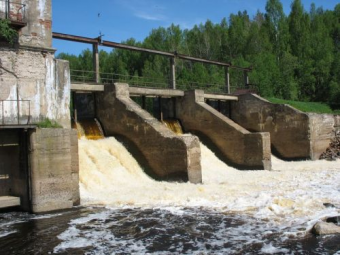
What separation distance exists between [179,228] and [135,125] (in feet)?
25.0

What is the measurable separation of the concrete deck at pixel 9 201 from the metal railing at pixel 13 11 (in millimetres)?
4811

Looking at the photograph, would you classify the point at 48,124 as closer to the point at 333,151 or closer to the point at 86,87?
the point at 86,87

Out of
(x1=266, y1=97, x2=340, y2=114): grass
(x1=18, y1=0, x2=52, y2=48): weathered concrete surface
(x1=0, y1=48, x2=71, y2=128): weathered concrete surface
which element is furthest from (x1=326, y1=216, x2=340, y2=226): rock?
(x1=266, y1=97, x2=340, y2=114): grass

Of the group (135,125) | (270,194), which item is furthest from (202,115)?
(270,194)

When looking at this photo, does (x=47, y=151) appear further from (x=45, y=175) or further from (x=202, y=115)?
(x=202, y=115)

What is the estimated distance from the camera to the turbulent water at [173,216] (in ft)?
23.9

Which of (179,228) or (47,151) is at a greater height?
(47,151)

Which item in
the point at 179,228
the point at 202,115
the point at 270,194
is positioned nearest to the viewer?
the point at 179,228

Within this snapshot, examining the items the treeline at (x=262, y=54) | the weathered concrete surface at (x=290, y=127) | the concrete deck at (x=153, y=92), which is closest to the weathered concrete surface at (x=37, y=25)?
the concrete deck at (x=153, y=92)

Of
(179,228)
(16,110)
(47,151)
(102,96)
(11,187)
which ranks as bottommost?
(179,228)

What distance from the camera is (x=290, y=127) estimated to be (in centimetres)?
2119

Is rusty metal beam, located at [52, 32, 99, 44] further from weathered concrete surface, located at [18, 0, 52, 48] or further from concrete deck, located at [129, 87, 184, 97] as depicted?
weathered concrete surface, located at [18, 0, 52, 48]

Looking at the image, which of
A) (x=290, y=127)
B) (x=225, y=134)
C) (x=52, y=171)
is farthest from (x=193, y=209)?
(x=290, y=127)

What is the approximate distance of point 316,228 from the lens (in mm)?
7789
